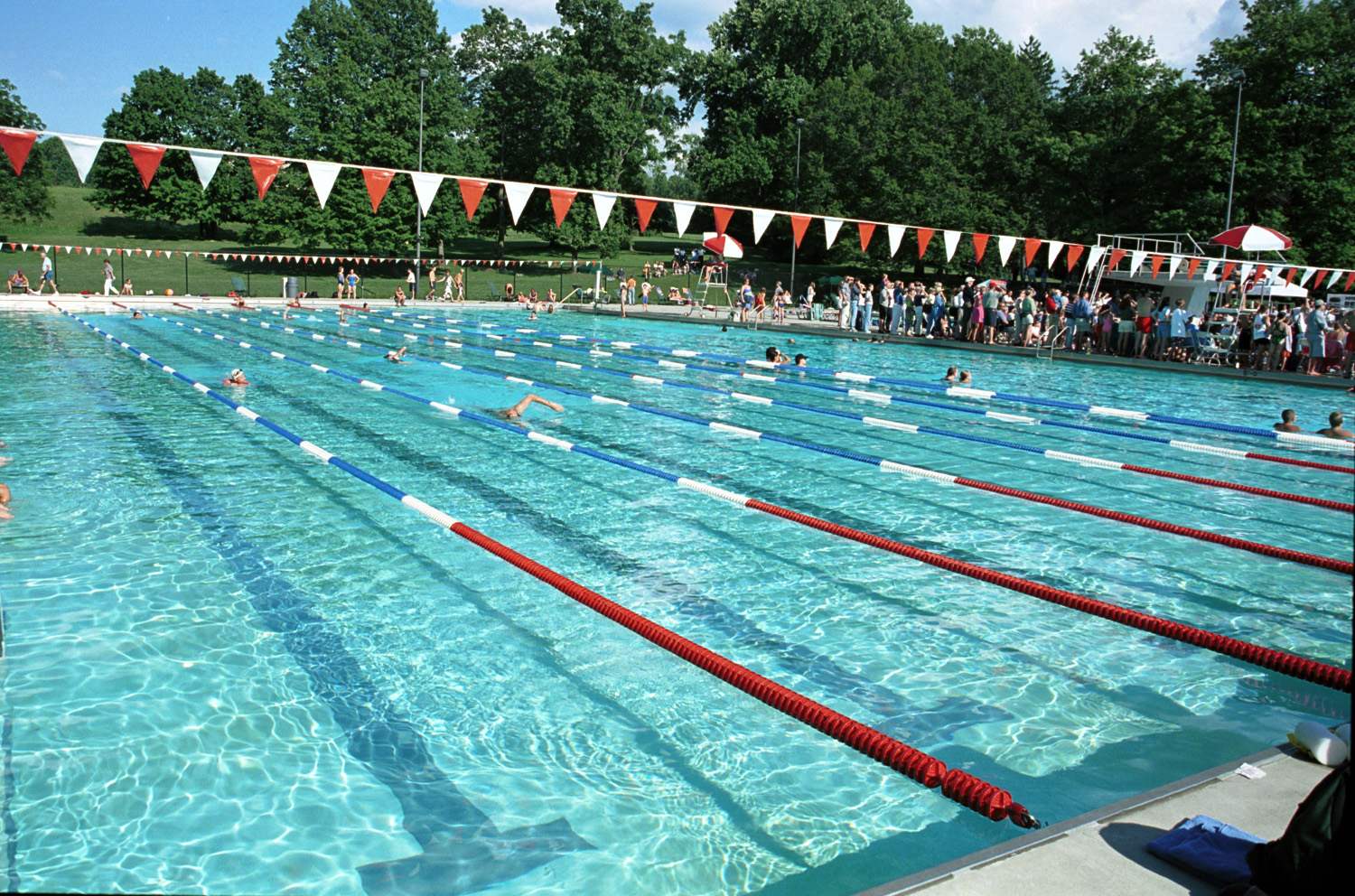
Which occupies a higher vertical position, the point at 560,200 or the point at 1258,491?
the point at 560,200

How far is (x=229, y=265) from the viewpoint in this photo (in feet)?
143

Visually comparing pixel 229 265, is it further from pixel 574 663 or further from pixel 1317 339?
pixel 574 663

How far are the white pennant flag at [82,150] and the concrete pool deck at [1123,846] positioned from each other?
14154mm

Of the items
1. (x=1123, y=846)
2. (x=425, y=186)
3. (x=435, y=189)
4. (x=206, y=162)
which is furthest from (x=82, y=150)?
(x=1123, y=846)

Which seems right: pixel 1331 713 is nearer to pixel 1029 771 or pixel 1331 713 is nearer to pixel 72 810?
pixel 1029 771

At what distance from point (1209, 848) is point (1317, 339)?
19.3 metres

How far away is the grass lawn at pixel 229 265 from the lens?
126 feet

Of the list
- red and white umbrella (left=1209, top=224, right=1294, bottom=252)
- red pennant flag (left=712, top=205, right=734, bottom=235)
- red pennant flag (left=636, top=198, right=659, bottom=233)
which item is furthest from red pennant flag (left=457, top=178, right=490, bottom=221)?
red and white umbrella (left=1209, top=224, right=1294, bottom=252)

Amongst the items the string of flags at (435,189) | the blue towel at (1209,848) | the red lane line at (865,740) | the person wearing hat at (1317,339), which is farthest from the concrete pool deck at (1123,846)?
the person wearing hat at (1317,339)

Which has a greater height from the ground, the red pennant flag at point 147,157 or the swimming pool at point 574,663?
the red pennant flag at point 147,157

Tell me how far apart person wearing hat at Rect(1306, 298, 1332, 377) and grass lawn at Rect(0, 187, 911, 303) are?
89.7 feet

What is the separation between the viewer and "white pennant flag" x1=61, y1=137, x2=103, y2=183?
12374 millimetres

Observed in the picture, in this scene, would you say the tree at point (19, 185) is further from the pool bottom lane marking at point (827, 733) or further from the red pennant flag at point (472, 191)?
the pool bottom lane marking at point (827, 733)

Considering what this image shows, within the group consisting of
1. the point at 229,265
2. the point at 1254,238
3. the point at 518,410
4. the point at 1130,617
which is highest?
the point at 1254,238
